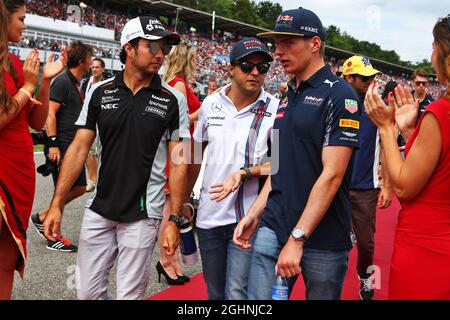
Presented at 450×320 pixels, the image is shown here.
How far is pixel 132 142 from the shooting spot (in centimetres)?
303

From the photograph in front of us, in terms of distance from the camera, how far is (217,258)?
10.6ft

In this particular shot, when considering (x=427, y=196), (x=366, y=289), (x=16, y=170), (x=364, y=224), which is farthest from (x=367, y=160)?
(x=16, y=170)

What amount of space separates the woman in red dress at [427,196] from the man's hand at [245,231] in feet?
2.93

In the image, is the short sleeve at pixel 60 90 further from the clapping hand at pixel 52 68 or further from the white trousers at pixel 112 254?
the white trousers at pixel 112 254

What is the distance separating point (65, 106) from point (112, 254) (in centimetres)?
293

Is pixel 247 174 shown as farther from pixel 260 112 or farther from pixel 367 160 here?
pixel 367 160

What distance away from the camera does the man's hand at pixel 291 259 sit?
2328 mm

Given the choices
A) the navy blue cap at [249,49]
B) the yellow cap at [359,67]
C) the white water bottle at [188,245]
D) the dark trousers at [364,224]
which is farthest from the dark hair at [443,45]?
the dark trousers at [364,224]

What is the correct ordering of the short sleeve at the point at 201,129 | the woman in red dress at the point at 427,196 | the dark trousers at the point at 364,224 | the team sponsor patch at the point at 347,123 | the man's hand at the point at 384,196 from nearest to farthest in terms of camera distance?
the woman in red dress at the point at 427,196 → the team sponsor patch at the point at 347,123 → the short sleeve at the point at 201,129 → the man's hand at the point at 384,196 → the dark trousers at the point at 364,224

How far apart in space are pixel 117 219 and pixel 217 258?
27.4 inches

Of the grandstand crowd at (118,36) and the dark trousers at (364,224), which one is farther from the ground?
the grandstand crowd at (118,36)

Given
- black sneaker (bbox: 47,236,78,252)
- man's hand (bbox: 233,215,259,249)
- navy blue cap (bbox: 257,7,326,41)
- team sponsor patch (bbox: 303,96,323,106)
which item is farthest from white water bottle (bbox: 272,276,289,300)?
black sneaker (bbox: 47,236,78,252)

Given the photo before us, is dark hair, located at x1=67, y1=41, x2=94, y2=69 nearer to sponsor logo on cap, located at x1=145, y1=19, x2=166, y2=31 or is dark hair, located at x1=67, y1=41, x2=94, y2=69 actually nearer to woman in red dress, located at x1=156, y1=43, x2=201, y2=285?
woman in red dress, located at x1=156, y1=43, x2=201, y2=285
